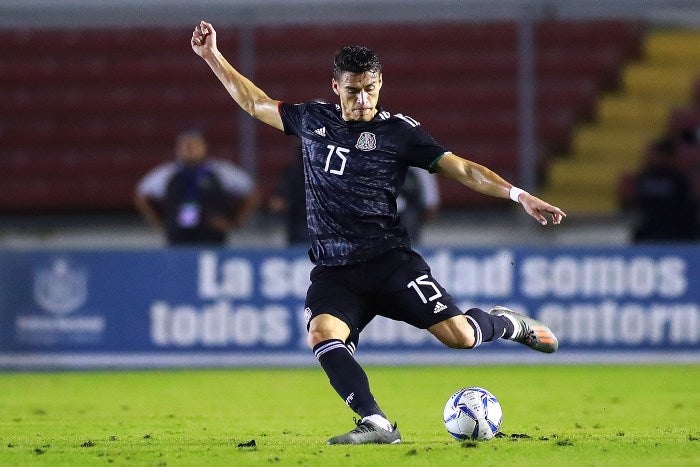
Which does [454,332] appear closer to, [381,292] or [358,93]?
[381,292]

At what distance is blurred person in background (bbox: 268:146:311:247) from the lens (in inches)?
496

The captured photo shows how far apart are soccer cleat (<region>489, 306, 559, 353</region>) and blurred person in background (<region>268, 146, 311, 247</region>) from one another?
182 inches

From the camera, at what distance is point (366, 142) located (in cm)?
717

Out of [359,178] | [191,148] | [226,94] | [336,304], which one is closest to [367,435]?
[336,304]

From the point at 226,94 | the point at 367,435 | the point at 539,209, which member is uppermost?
A: the point at 226,94

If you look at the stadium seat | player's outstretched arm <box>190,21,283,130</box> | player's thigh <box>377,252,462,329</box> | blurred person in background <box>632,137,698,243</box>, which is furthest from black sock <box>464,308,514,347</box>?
the stadium seat

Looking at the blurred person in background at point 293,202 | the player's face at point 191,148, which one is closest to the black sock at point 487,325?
the blurred person in background at point 293,202

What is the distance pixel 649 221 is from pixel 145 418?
646cm

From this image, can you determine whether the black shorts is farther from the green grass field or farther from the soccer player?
the green grass field

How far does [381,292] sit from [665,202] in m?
6.97

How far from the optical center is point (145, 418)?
8.77m

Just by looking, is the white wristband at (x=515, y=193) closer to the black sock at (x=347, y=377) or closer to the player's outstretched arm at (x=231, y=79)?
the black sock at (x=347, y=377)

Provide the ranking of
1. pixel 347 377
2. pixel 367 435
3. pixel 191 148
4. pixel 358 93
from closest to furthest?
pixel 367 435 < pixel 347 377 < pixel 358 93 < pixel 191 148

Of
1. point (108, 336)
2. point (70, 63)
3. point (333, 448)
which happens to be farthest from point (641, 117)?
point (333, 448)
